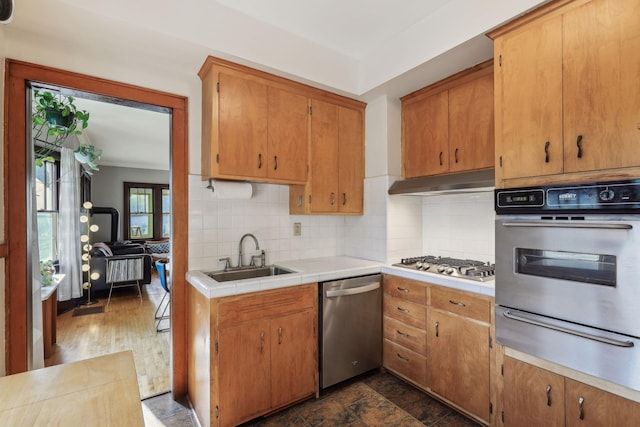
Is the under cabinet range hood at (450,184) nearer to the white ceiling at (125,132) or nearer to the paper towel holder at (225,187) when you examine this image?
the paper towel holder at (225,187)

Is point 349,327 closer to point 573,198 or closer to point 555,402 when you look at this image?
point 555,402

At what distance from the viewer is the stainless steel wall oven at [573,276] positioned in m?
1.26

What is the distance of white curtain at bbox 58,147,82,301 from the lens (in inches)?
163

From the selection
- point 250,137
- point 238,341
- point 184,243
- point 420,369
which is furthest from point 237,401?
point 250,137

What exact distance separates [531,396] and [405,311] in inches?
34.8

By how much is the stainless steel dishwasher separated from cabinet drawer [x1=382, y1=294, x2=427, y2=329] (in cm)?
7

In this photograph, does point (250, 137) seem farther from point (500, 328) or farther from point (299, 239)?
point (500, 328)

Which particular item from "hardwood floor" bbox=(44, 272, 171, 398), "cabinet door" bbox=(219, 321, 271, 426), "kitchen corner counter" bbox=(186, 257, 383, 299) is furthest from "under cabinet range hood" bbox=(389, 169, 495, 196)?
"hardwood floor" bbox=(44, 272, 171, 398)

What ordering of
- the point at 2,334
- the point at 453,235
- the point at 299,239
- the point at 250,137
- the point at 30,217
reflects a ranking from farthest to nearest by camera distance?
the point at 299,239 → the point at 453,235 → the point at 250,137 → the point at 30,217 → the point at 2,334

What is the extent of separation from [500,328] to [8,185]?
2894 millimetres

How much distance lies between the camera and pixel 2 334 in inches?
65.5

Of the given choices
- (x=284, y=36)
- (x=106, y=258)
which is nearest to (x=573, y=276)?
(x=284, y=36)

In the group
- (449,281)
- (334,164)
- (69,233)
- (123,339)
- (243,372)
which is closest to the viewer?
(243,372)

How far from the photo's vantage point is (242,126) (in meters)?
2.18
